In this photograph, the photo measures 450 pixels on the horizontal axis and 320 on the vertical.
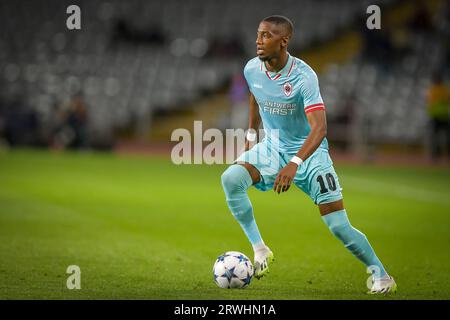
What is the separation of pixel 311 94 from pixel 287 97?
348 millimetres

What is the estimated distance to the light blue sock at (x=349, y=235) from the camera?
24.7ft

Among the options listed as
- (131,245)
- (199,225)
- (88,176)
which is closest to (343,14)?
Result: (88,176)

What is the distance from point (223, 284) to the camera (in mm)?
7734

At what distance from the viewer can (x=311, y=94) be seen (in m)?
7.62

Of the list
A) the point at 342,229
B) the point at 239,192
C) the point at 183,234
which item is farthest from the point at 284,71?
the point at 183,234

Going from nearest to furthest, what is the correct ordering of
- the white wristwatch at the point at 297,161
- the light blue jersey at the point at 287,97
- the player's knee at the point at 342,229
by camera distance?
the white wristwatch at the point at 297,161 → the player's knee at the point at 342,229 → the light blue jersey at the point at 287,97

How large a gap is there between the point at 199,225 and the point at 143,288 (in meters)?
4.52

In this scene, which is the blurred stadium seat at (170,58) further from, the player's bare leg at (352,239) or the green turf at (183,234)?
the player's bare leg at (352,239)

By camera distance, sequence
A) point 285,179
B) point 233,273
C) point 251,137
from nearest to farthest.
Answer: point 285,179 → point 233,273 → point 251,137

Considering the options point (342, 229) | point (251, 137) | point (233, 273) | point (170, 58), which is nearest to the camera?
point (342, 229)

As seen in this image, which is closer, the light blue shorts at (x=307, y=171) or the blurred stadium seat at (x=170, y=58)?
the light blue shorts at (x=307, y=171)

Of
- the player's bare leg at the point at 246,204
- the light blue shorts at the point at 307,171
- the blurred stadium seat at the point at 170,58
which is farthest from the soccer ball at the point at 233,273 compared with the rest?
the blurred stadium seat at the point at 170,58

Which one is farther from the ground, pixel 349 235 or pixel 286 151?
pixel 286 151

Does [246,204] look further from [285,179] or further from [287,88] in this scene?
[287,88]
